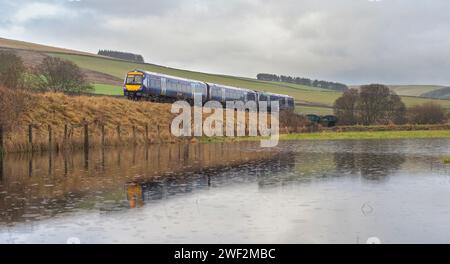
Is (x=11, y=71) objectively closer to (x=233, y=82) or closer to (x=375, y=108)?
(x=375, y=108)

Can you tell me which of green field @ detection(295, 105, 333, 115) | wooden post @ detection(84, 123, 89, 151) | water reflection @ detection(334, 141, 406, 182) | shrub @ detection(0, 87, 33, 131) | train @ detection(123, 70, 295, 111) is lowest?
water reflection @ detection(334, 141, 406, 182)

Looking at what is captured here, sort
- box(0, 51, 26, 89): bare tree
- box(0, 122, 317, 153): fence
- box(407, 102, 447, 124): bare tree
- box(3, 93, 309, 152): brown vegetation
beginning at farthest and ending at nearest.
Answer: box(407, 102, 447, 124): bare tree
box(0, 51, 26, 89): bare tree
box(3, 93, 309, 152): brown vegetation
box(0, 122, 317, 153): fence

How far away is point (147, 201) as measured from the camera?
18.2m

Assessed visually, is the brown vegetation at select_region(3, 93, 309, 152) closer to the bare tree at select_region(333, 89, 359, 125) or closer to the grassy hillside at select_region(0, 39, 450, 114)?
the grassy hillside at select_region(0, 39, 450, 114)

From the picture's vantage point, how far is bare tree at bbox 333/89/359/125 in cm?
10156

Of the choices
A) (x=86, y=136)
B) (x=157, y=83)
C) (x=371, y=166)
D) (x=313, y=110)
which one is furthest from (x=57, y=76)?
(x=313, y=110)

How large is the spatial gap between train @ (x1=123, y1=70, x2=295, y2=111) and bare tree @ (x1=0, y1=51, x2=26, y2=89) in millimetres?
12234

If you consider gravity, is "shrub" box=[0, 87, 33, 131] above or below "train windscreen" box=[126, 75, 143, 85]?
below

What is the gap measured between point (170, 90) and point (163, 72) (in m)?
56.3

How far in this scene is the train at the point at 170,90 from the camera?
6856 centimetres

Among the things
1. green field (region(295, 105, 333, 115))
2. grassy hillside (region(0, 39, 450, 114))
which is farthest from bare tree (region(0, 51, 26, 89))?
green field (region(295, 105, 333, 115))

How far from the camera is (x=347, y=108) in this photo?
4092 inches

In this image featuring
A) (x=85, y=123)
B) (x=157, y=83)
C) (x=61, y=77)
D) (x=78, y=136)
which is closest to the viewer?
(x=78, y=136)

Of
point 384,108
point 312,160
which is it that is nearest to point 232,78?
point 384,108
